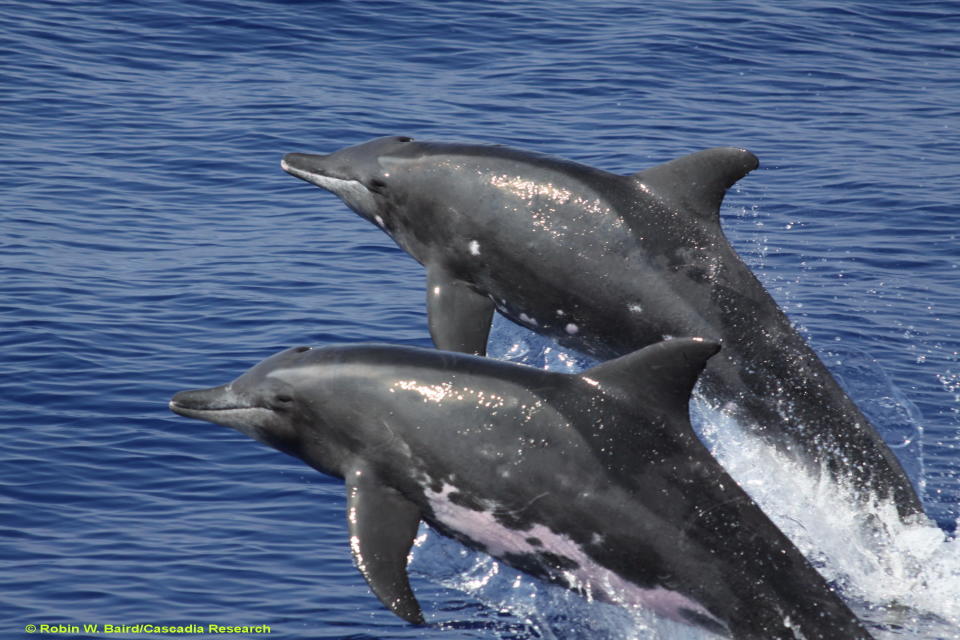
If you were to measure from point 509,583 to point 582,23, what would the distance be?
22347 mm

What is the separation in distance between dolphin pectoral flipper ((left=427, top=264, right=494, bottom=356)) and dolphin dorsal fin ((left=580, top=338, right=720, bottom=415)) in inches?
86.5

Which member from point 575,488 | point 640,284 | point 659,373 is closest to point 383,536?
point 575,488

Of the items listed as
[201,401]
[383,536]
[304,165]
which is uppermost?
[304,165]

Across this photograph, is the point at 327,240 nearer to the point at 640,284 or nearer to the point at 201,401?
the point at 640,284

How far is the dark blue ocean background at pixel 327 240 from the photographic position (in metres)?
10.9

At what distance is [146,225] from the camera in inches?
747

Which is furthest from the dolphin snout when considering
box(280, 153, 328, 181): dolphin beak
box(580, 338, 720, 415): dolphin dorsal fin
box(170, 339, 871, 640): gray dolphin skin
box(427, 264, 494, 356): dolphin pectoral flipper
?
box(580, 338, 720, 415): dolphin dorsal fin

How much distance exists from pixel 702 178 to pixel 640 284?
2.71 feet

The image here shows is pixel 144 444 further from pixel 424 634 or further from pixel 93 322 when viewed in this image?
pixel 424 634

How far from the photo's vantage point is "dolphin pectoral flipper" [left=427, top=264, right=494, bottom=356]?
10.7m

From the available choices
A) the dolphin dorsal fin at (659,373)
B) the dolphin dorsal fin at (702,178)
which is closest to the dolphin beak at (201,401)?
the dolphin dorsal fin at (659,373)

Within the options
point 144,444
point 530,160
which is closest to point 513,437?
point 530,160

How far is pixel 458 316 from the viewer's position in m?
10.8

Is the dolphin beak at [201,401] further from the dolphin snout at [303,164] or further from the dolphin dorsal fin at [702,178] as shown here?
the dolphin dorsal fin at [702,178]
